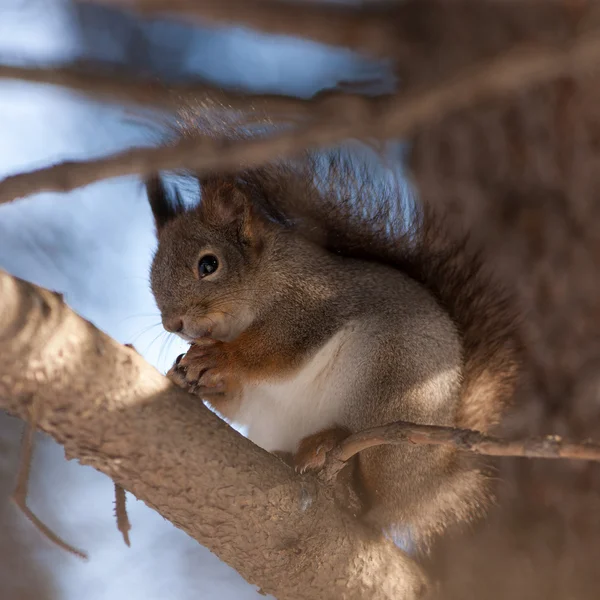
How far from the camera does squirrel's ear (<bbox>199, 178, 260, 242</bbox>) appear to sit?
1873 mm

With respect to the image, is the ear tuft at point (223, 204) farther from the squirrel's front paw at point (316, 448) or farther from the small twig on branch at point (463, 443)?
the small twig on branch at point (463, 443)

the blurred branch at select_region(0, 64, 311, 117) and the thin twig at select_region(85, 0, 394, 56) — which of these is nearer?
the blurred branch at select_region(0, 64, 311, 117)

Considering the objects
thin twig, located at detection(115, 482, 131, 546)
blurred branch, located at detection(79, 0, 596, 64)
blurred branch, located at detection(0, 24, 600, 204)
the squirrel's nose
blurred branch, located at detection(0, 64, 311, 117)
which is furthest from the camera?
blurred branch, located at detection(79, 0, 596, 64)

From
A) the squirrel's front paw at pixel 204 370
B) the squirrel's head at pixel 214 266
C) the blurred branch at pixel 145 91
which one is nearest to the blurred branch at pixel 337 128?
the blurred branch at pixel 145 91

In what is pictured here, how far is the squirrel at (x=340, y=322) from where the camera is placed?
166cm

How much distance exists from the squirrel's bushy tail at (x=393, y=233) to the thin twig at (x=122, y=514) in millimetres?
863

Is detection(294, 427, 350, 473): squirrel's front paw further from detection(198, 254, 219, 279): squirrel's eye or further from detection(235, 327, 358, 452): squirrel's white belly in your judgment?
detection(198, 254, 219, 279): squirrel's eye

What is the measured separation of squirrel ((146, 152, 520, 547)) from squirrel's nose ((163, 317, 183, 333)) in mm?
11

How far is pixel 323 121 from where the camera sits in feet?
3.15

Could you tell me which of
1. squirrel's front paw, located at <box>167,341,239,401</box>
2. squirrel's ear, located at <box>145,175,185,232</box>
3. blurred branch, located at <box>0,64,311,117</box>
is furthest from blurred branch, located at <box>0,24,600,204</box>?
squirrel's ear, located at <box>145,175,185,232</box>

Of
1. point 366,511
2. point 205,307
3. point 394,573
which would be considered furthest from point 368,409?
point 205,307

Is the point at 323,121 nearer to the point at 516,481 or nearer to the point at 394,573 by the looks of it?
the point at 394,573

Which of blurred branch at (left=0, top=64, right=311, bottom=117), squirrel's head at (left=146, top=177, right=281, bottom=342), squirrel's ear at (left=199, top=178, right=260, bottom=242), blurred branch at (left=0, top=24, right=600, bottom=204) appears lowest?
squirrel's head at (left=146, top=177, right=281, bottom=342)

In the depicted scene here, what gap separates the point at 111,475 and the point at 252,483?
0.81ft
